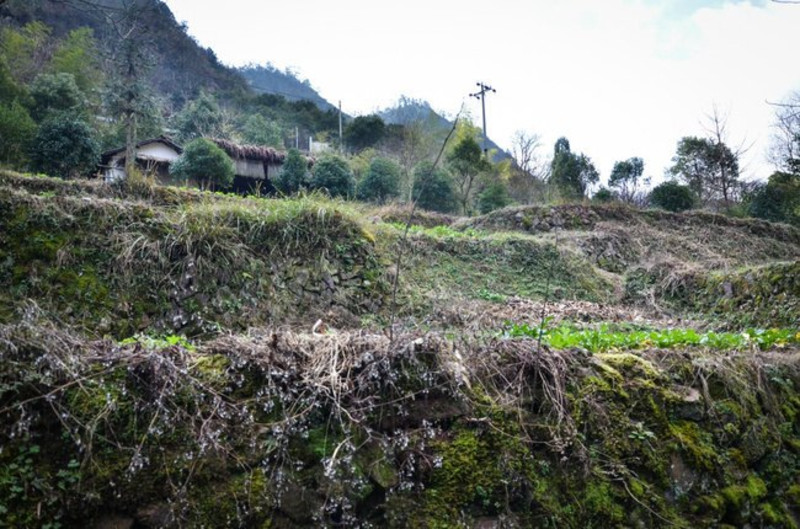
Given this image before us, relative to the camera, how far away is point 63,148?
13578mm

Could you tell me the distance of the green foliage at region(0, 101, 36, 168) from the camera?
→ 44.3 ft

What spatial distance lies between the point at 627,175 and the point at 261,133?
18.3m

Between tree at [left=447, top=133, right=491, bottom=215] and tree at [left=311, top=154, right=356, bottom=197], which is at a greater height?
tree at [left=447, top=133, right=491, bottom=215]

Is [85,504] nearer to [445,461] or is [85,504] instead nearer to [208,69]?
[445,461]

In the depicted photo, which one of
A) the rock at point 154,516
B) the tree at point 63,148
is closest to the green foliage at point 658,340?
the rock at point 154,516

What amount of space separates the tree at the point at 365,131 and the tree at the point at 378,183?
1245 cm

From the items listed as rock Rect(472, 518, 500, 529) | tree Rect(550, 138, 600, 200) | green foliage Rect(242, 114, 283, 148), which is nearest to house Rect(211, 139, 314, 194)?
green foliage Rect(242, 114, 283, 148)

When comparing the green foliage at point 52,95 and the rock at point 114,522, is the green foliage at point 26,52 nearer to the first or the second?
the green foliage at point 52,95

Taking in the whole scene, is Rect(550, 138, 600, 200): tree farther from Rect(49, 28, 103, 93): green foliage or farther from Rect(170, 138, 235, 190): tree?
Rect(49, 28, 103, 93): green foliage

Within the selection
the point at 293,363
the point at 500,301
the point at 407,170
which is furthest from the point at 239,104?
the point at 293,363

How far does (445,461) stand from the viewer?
2346mm

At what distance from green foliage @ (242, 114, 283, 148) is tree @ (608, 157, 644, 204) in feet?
54.9

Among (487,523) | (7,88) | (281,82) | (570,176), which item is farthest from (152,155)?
(281,82)

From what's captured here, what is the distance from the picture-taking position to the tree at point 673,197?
18203 millimetres
